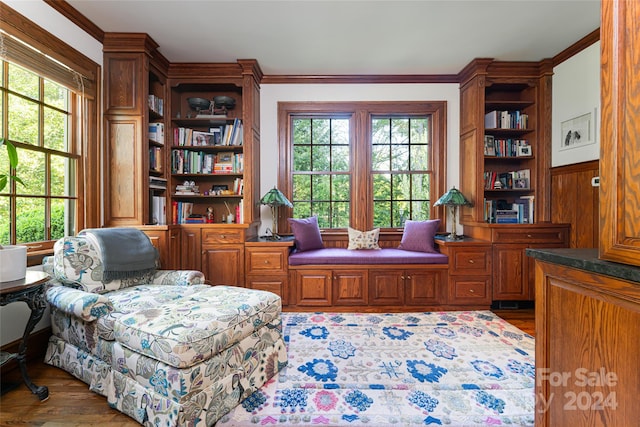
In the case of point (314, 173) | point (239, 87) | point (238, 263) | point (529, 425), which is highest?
point (239, 87)

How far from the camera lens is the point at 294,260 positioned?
3164 mm

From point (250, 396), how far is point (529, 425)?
4.98ft

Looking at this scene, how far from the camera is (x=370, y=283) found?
10.4 ft

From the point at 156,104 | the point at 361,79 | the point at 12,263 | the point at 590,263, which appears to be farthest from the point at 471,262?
the point at 156,104

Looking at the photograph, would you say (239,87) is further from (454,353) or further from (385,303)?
(454,353)

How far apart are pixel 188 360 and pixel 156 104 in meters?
2.96

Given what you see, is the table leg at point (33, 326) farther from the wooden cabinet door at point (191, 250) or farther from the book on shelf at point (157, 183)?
the book on shelf at point (157, 183)

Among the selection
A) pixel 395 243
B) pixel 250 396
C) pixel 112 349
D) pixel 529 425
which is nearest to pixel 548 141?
pixel 395 243

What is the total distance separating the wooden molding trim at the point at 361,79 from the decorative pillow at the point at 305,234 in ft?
5.93

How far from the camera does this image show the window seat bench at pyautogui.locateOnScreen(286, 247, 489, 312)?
124 inches

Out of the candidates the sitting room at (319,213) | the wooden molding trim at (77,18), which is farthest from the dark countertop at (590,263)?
the wooden molding trim at (77,18)

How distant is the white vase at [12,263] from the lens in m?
1.61

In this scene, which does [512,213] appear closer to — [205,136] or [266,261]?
[266,261]

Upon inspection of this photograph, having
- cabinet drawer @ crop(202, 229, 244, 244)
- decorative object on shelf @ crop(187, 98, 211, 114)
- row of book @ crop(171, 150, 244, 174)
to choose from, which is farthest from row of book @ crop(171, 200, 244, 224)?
decorative object on shelf @ crop(187, 98, 211, 114)
